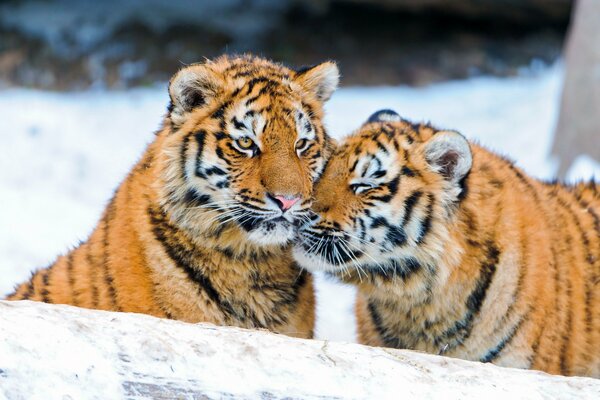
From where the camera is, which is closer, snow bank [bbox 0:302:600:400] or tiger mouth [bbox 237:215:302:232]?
snow bank [bbox 0:302:600:400]

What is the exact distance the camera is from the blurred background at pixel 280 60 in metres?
6.48

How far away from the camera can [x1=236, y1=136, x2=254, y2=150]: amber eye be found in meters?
2.97

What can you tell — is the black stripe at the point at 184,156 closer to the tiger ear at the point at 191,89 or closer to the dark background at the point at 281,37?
the tiger ear at the point at 191,89

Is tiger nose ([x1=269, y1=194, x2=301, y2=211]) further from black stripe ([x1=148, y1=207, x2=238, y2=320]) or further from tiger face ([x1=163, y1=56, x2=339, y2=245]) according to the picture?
black stripe ([x1=148, y1=207, x2=238, y2=320])

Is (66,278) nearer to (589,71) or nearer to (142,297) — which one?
(142,297)

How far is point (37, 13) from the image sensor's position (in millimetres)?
8625

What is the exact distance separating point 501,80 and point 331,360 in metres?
6.50

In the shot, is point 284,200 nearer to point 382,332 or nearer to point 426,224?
point 426,224

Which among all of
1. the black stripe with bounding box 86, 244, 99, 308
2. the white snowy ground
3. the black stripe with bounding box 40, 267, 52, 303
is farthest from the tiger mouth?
the white snowy ground

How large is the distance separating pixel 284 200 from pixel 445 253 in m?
0.68

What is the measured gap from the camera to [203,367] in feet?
7.60

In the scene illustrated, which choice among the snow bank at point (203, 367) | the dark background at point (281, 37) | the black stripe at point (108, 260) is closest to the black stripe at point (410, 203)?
the snow bank at point (203, 367)

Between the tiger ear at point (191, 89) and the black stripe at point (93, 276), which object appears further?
the black stripe at point (93, 276)

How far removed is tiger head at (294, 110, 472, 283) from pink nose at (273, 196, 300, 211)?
284 mm
